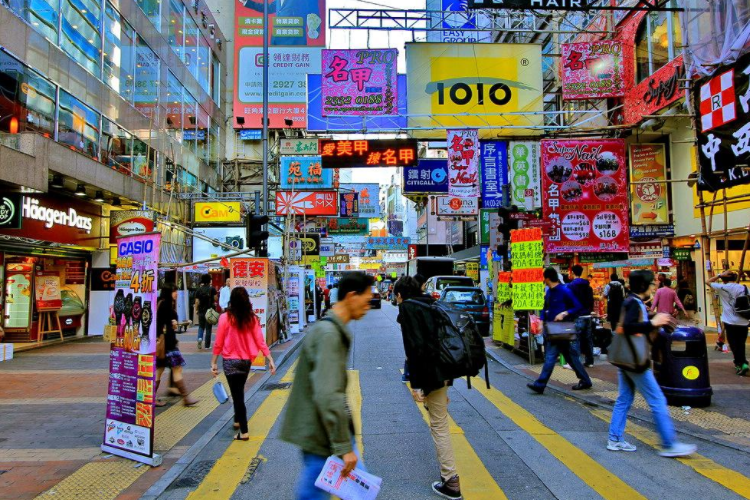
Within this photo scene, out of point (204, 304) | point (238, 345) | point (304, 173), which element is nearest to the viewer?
point (238, 345)

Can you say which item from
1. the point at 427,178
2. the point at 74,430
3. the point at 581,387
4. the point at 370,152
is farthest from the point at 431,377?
the point at 427,178

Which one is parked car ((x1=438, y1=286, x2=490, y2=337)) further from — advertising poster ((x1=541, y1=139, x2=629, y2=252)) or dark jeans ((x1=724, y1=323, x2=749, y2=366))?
dark jeans ((x1=724, y1=323, x2=749, y2=366))

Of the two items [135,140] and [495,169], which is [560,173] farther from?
[135,140]

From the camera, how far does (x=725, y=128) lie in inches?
328

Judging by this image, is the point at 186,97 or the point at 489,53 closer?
the point at 489,53

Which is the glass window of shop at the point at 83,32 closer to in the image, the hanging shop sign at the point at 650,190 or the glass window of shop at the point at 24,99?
the glass window of shop at the point at 24,99

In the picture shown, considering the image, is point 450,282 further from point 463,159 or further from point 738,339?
point 738,339

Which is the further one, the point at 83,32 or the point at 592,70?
the point at 592,70

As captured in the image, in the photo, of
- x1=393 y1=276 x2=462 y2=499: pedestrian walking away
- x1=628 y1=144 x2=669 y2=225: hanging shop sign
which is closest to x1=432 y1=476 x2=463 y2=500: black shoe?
x1=393 y1=276 x2=462 y2=499: pedestrian walking away

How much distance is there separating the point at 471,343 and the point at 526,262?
668 cm

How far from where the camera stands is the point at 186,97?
24703 mm

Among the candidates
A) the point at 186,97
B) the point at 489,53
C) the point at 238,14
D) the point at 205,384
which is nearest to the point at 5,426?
the point at 205,384

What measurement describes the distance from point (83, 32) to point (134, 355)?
14069 millimetres

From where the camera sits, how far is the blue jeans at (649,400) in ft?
16.4
